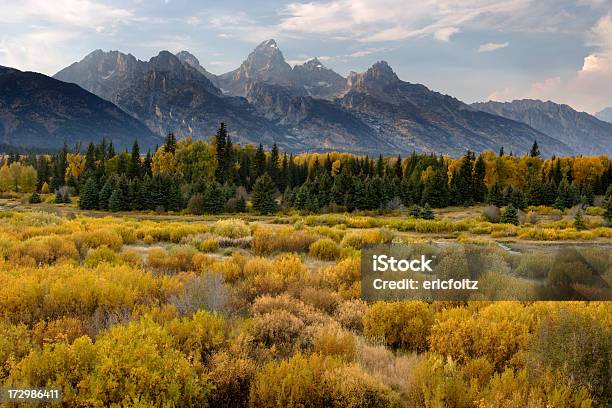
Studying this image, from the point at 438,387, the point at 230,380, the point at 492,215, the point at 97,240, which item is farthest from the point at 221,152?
the point at 438,387

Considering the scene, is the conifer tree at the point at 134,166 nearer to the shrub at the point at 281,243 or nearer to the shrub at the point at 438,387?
the shrub at the point at 281,243

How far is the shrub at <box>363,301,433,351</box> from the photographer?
684 cm

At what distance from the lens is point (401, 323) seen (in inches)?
276

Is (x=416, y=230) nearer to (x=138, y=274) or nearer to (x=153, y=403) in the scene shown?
(x=138, y=274)

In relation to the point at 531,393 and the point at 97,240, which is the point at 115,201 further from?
the point at 531,393

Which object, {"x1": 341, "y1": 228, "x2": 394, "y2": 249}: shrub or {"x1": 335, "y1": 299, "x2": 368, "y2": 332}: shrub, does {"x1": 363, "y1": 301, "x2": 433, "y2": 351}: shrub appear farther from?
{"x1": 341, "y1": 228, "x2": 394, "y2": 249}: shrub

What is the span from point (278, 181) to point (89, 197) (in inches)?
1729

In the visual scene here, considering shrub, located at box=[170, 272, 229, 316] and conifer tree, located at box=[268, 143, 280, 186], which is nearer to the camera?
shrub, located at box=[170, 272, 229, 316]

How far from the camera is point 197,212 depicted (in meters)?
55.9

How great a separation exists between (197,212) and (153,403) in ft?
174

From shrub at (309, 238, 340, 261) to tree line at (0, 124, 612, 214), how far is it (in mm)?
43206

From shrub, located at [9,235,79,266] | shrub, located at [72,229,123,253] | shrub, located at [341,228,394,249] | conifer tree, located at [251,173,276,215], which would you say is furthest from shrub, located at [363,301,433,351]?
conifer tree, located at [251,173,276,215]

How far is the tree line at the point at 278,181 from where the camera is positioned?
2313 inches

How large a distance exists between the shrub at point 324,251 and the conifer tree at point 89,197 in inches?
2174
